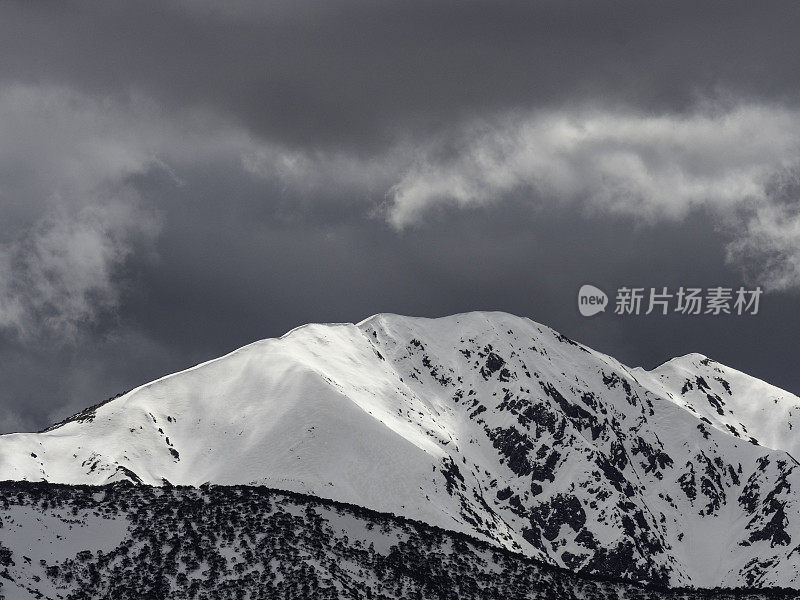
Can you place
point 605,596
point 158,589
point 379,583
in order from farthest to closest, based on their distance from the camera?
1. point 605,596
2. point 379,583
3. point 158,589

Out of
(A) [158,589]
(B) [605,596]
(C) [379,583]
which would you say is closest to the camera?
(A) [158,589]

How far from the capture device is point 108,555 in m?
160

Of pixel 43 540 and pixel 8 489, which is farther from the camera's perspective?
pixel 8 489

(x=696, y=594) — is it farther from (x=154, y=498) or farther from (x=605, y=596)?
(x=154, y=498)

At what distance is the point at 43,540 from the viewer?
15950 cm

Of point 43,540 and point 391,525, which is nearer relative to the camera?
point 43,540

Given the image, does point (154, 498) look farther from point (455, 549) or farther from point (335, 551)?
point (455, 549)

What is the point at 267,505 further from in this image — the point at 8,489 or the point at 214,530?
the point at 8,489

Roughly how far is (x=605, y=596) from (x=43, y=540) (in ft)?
229

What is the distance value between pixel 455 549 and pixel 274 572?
30224mm

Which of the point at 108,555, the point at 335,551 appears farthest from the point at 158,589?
the point at 335,551

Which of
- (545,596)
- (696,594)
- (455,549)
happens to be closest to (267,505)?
(455,549)

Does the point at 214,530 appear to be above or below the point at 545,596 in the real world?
above

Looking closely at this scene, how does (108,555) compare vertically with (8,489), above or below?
below
